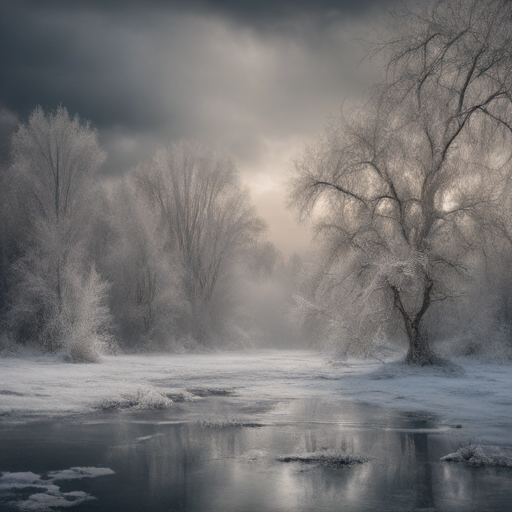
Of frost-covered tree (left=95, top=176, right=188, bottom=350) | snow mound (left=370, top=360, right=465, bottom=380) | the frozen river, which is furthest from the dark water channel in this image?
frost-covered tree (left=95, top=176, right=188, bottom=350)

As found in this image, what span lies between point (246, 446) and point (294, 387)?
27.3 ft

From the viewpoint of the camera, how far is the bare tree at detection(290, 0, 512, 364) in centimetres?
1739

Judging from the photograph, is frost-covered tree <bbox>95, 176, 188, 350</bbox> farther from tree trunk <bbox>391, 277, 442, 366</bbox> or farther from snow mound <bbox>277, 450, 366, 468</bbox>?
snow mound <bbox>277, 450, 366, 468</bbox>

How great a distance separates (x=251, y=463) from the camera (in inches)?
270

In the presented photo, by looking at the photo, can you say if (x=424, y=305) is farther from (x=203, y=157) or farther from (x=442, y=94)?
(x=203, y=157)

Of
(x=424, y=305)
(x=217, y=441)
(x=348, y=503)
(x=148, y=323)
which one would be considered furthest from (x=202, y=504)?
(x=148, y=323)

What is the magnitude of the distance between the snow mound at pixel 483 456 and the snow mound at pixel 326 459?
1.17 meters

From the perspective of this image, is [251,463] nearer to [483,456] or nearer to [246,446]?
[246,446]

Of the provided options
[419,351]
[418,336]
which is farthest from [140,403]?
[418,336]

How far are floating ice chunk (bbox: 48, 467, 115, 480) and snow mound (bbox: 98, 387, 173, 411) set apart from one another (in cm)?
511

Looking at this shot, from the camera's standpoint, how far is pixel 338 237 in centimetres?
2155

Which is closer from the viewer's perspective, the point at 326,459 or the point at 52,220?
the point at 326,459

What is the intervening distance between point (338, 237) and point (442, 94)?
20.2 ft

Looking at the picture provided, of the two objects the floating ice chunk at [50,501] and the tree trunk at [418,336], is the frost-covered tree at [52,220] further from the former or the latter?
the floating ice chunk at [50,501]
